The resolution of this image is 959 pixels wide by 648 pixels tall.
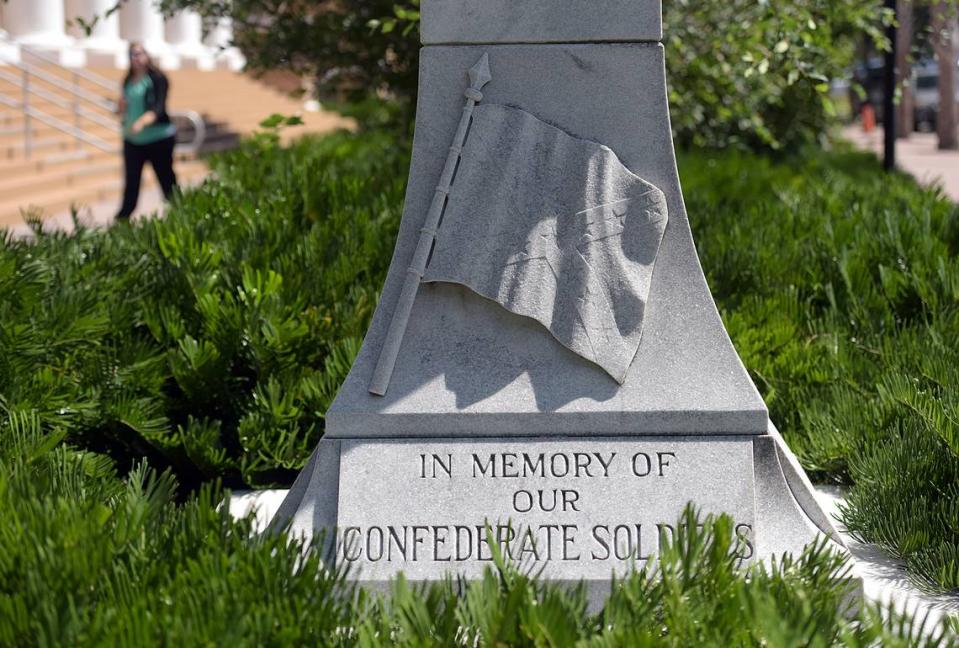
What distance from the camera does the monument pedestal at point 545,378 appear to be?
11.7 feet

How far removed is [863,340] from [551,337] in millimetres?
2155

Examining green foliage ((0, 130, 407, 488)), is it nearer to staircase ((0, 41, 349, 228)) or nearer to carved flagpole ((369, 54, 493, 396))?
carved flagpole ((369, 54, 493, 396))

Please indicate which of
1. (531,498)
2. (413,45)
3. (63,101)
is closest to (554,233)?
(531,498)

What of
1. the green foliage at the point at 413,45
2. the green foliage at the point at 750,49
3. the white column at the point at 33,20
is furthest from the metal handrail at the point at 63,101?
the green foliage at the point at 750,49

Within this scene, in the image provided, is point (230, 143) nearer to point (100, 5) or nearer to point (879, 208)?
point (100, 5)

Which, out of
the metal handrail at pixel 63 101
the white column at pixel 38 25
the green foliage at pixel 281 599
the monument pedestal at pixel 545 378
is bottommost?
the green foliage at pixel 281 599

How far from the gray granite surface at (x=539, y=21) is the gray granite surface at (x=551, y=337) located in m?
0.03

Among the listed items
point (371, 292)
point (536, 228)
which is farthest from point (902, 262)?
point (536, 228)

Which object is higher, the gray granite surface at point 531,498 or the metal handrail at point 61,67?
the metal handrail at point 61,67

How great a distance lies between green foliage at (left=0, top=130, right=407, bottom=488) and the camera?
180 inches

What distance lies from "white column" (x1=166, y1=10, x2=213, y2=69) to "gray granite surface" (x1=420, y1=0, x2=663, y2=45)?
26.2 meters

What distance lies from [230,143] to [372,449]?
70.4ft

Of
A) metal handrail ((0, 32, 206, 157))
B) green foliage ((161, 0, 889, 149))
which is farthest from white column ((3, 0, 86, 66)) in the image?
green foliage ((161, 0, 889, 149))

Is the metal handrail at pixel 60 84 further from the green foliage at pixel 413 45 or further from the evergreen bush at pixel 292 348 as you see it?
the evergreen bush at pixel 292 348
